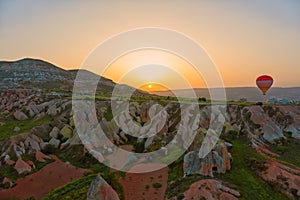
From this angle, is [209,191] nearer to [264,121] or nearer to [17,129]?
[264,121]

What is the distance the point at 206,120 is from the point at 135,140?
13734mm

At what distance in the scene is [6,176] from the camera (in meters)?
34.6

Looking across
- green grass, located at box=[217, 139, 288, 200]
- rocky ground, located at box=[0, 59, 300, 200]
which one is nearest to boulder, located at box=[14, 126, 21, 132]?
rocky ground, located at box=[0, 59, 300, 200]

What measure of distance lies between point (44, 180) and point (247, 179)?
77.2ft

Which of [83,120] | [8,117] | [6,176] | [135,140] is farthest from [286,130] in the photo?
[8,117]

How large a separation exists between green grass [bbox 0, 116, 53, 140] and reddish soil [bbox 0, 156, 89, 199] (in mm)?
13603

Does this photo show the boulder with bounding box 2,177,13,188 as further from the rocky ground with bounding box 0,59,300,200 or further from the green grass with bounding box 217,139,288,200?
the green grass with bounding box 217,139,288,200

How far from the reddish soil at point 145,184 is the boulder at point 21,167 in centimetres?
1399

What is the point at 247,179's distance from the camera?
30.1 meters

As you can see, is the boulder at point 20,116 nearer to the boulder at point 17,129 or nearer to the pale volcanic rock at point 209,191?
the boulder at point 17,129

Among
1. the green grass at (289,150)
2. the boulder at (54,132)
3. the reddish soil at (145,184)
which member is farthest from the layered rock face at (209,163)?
the boulder at (54,132)

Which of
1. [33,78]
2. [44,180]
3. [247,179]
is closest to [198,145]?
[247,179]

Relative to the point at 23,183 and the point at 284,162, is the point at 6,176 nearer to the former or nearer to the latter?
the point at 23,183

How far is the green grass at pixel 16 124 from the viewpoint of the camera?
159 feet
